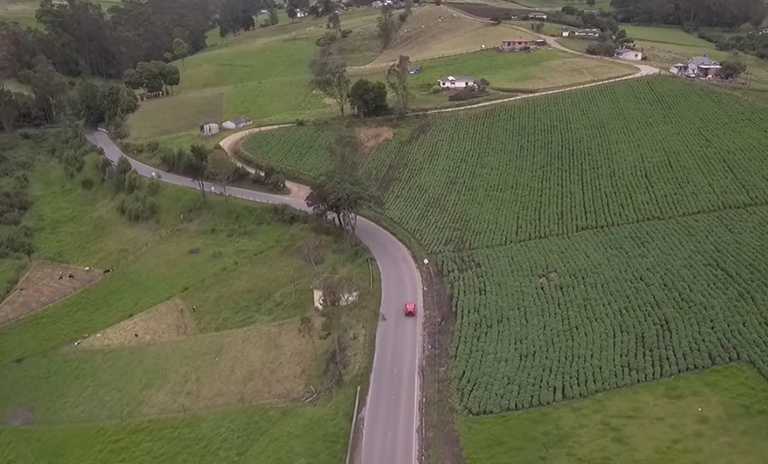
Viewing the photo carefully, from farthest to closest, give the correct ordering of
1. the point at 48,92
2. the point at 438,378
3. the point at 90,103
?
1. the point at 48,92
2. the point at 90,103
3. the point at 438,378

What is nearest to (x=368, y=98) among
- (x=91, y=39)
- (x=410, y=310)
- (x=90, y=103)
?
(x=410, y=310)

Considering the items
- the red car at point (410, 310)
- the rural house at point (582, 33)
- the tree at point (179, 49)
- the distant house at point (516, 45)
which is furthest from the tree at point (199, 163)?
the rural house at point (582, 33)

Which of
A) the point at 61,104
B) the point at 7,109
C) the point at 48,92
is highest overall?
the point at 48,92

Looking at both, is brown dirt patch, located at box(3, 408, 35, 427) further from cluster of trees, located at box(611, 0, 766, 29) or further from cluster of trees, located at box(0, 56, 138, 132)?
cluster of trees, located at box(611, 0, 766, 29)

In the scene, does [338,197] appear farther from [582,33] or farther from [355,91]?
[582,33]

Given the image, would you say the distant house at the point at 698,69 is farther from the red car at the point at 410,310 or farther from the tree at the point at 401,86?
the red car at the point at 410,310

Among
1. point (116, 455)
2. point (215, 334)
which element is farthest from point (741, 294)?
point (116, 455)

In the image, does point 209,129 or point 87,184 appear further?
point 209,129
